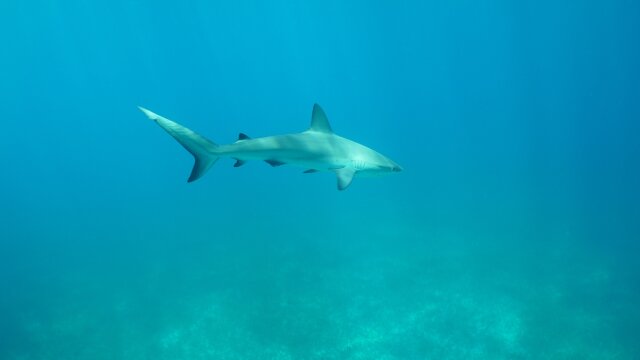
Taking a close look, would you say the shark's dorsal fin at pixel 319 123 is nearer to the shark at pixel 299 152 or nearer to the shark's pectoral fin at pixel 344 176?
the shark at pixel 299 152

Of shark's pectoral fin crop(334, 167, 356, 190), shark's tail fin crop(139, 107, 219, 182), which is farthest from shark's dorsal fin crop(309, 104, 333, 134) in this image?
shark's tail fin crop(139, 107, 219, 182)

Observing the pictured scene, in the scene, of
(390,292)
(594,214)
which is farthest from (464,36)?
(390,292)

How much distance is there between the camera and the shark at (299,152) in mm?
7074

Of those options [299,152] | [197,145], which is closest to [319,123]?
[299,152]

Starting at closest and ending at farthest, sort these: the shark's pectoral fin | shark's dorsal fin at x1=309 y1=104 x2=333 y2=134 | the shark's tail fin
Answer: the shark's tail fin → the shark's pectoral fin → shark's dorsal fin at x1=309 y1=104 x2=333 y2=134

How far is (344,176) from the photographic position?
7844 mm

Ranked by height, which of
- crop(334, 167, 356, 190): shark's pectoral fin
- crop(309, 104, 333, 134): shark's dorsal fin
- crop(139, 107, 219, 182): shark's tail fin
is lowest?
crop(139, 107, 219, 182): shark's tail fin

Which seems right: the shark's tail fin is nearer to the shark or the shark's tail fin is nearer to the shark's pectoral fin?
the shark

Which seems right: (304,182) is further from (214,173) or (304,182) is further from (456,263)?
(456,263)

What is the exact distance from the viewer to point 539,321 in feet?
35.8

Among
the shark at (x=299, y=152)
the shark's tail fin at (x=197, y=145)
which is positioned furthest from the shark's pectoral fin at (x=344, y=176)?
the shark's tail fin at (x=197, y=145)

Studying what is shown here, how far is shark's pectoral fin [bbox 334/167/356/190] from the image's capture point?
7.65 metres

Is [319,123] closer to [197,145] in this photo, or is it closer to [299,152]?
[299,152]

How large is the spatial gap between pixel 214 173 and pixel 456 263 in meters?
25.8
